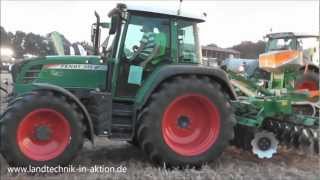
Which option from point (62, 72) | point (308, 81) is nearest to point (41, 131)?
point (62, 72)

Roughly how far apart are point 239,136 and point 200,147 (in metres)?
1.00

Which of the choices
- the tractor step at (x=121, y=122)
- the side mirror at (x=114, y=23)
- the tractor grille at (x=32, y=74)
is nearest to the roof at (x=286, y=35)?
the side mirror at (x=114, y=23)

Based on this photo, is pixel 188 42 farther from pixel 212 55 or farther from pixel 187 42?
pixel 212 55

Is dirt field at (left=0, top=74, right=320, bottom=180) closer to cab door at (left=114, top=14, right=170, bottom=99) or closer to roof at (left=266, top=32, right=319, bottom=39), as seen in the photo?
cab door at (left=114, top=14, right=170, bottom=99)

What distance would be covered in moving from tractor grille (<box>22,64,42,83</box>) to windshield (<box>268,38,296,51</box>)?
34.1 feet

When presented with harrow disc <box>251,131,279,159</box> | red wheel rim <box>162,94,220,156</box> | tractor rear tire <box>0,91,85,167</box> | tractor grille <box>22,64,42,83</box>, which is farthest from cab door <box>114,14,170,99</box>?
harrow disc <box>251,131,279,159</box>

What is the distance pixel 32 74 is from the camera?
269 inches

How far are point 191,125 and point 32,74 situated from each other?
234 centimetres

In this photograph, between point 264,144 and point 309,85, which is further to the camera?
point 309,85

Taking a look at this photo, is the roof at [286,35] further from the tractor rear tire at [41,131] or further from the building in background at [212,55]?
the tractor rear tire at [41,131]

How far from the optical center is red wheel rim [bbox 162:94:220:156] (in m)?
6.79

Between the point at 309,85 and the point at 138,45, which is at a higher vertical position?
the point at 138,45

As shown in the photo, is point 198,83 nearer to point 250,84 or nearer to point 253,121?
point 253,121

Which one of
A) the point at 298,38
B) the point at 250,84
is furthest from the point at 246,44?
the point at 250,84
